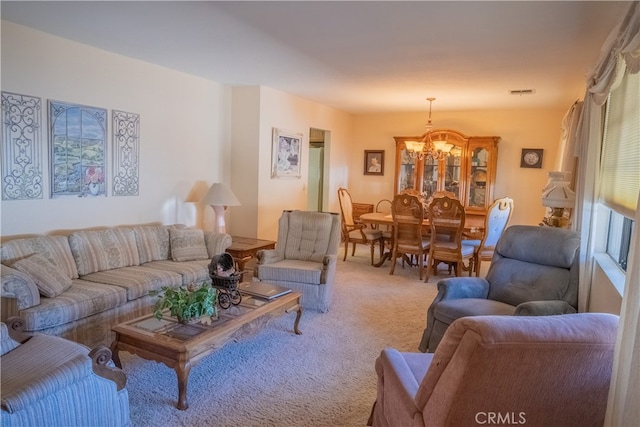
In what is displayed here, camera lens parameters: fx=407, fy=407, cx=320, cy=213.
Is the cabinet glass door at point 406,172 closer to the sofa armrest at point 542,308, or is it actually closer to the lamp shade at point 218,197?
the lamp shade at point 218,197

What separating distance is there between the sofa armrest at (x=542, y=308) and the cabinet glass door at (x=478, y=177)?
170 inches

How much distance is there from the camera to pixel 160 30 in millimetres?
3170

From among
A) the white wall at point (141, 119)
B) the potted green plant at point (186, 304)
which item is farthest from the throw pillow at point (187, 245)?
the potted green plant at point (186, 304)

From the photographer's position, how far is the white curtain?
1.26 m

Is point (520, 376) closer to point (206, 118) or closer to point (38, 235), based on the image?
point (38, 235)

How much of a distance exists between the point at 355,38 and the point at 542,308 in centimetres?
233

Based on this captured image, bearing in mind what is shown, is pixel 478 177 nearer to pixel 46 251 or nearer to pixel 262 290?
pixel 262 290

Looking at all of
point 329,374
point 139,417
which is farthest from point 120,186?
point 329,374

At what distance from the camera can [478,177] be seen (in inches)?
266

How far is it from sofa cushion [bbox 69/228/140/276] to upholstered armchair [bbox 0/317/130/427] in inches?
49.2

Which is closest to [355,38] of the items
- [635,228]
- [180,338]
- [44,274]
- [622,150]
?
[622,150]

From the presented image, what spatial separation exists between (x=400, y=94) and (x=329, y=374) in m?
3.96

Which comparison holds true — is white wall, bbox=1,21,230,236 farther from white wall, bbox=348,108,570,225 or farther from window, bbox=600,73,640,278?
window, bbox=600,73,640,278

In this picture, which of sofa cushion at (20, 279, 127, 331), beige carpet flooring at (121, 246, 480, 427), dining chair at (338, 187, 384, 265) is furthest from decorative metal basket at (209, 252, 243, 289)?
dining chair at (338, 187, 384, 265)
